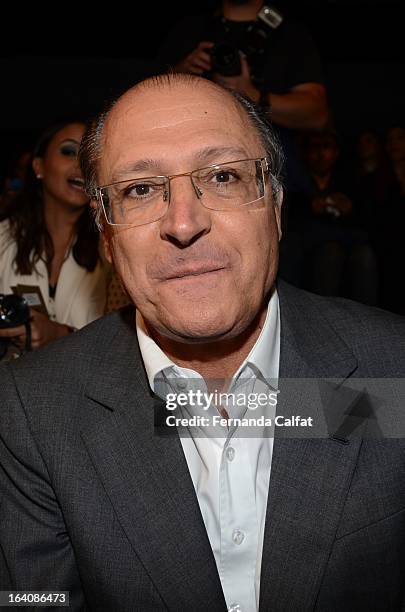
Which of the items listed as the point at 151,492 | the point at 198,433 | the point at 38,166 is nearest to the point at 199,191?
the point at 198,433

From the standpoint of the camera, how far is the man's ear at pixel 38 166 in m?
3.19

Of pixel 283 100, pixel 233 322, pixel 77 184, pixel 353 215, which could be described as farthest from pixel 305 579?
pixel 353 215

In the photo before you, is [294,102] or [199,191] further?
[294,102]

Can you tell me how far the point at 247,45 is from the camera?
2375mm

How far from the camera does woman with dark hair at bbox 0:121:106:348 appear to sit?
2875mm

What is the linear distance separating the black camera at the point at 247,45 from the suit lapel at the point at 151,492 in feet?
4.66

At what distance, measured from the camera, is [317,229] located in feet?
11.0

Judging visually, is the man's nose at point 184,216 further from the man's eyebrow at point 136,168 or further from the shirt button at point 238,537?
the shirt button at point 238,537

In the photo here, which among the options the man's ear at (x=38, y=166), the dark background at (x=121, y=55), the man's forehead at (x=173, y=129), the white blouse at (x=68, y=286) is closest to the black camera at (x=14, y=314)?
the white blouse at (x=68, y=286)

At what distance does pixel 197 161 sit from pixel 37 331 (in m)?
1.48

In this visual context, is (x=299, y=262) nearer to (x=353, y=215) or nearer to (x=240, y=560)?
(x=353, y=215)

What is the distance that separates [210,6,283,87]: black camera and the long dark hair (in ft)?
2.96

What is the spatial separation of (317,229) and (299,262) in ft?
1.61

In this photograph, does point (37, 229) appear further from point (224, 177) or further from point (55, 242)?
point (224, 177)
